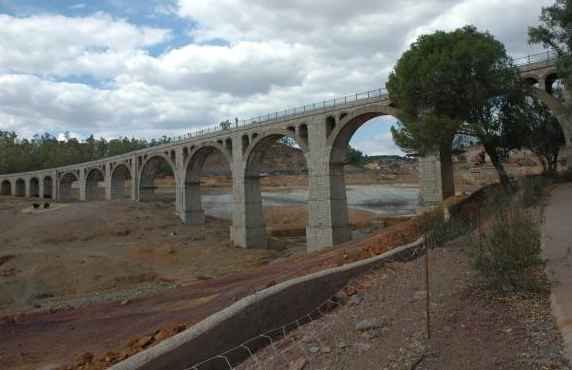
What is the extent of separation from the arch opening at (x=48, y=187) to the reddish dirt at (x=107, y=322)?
266ft

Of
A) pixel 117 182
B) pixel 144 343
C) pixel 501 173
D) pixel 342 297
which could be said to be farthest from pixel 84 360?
pixel 117 182

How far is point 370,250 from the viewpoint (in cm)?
1327

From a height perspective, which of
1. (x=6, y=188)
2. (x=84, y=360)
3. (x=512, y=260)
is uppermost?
(x=6, y=188)

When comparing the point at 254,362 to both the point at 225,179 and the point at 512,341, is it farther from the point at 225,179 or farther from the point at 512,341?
the point at 225,179

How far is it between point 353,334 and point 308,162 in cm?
2656

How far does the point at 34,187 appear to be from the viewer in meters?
94.2

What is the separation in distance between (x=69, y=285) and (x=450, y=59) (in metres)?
23.2

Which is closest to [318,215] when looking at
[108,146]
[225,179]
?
[225,179]

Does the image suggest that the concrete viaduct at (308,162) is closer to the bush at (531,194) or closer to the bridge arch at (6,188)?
the bush at (531,194)

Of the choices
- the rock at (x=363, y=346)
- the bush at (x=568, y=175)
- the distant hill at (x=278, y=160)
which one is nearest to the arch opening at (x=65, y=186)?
the distant hill at (x=278, y=160)

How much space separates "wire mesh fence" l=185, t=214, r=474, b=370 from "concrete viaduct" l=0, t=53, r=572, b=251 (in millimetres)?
16996

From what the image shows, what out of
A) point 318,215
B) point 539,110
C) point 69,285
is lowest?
point 69,285

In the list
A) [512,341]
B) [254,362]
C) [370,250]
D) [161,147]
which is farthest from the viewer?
[161,147]

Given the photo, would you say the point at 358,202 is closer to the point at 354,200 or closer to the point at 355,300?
the point at 354,200
